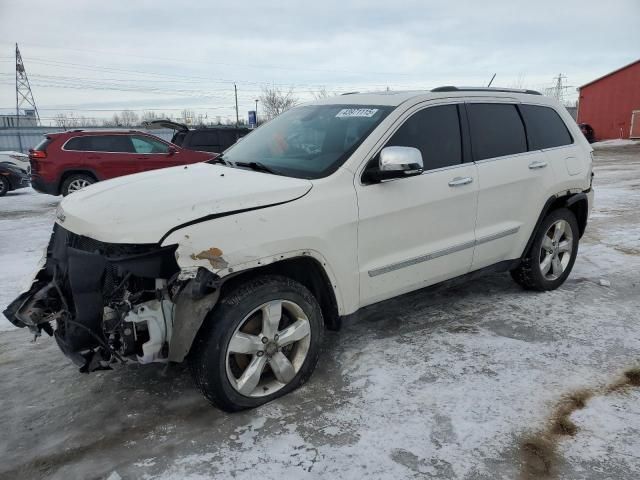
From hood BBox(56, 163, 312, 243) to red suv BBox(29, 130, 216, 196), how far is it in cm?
796

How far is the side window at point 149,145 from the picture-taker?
452 inches

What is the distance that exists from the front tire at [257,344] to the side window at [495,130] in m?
1.98

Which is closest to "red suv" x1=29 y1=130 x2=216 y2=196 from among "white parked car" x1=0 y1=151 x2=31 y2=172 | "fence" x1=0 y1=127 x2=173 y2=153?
"white parked car" x1=0 y1=151 x2=31 y2=172

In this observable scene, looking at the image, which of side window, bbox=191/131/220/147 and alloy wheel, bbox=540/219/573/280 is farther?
side window, bbox=191/131/220/147

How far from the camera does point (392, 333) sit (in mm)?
4047

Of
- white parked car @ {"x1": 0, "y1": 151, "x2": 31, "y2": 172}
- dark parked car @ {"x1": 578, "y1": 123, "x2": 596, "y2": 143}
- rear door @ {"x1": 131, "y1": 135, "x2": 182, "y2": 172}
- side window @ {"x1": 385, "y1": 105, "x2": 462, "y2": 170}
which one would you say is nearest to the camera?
side window @ {"x1": 385, "y1": 105, "x2": 462, "y2": 170}

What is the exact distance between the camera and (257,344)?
291cm

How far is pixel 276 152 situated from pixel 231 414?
1850mm

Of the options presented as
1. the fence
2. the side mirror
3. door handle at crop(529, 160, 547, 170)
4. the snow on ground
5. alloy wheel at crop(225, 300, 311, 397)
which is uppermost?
the fence

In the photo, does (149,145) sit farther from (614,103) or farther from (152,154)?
(614,103)

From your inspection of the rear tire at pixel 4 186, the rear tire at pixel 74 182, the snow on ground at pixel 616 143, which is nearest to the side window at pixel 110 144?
the rear tire at pixel 74 182

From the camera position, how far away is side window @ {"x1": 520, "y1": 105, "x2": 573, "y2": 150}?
452 centimetres

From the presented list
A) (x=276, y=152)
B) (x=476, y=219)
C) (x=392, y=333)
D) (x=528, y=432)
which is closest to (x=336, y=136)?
(x=276, y=152)

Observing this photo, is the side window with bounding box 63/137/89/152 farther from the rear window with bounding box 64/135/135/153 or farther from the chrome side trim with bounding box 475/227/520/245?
the chrome side trim with bounding box 475/227/520/245
